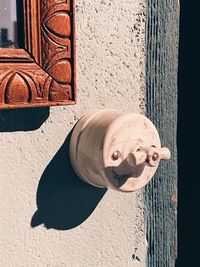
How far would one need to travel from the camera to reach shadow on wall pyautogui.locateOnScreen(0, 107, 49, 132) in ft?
1.76

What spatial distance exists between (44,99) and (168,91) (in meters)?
0.24

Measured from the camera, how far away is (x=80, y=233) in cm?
62

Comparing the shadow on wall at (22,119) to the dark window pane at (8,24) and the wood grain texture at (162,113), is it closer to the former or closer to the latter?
the dark window pane at (8,24)

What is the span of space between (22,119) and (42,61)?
75 mm

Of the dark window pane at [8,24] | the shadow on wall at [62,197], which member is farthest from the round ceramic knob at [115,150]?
the dark window pane at [8,24]

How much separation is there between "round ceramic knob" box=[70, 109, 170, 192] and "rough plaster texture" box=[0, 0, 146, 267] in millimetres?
29

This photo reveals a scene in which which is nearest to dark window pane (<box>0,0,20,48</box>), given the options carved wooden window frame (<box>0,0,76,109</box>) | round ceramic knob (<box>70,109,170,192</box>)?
carved wooden window frame (<box>0,0,76,109</box>)

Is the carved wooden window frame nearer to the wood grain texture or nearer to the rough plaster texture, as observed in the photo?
the rough plaster texture

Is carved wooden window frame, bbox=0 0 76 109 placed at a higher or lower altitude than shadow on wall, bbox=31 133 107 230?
higher

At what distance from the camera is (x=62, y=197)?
1.95 feet
